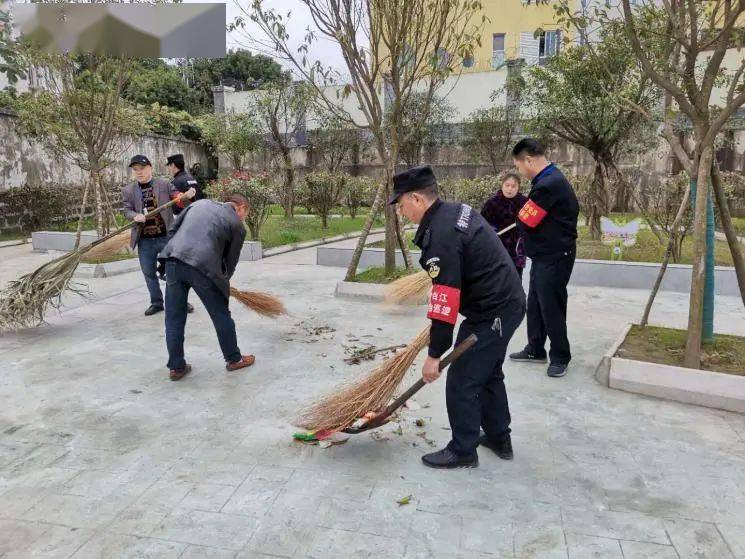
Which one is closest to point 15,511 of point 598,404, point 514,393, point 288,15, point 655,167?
point 514,393

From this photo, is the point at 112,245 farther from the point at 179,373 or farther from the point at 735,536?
the point at 735,536

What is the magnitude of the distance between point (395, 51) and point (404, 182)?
4126mm

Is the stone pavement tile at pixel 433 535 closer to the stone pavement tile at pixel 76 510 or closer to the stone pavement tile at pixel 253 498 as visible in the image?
the stone pavement tile at pixel 253 498

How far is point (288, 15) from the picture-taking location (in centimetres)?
681

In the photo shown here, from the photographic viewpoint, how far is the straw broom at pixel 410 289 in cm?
534

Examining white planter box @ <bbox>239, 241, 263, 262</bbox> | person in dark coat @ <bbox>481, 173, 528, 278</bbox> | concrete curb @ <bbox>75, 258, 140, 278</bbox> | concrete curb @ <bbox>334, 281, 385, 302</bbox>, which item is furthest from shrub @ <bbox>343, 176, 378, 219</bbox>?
person in dark coat @ <bbox>481, 173, 528, 278</bbox>

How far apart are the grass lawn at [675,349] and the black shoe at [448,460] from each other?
1.76 m

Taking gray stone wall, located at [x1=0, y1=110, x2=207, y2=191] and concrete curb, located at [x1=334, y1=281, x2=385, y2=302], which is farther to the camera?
gray stone wall, located at [x1=0, y1=110, x2=207, y2=191]

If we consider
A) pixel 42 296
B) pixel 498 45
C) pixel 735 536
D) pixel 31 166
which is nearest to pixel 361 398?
pixel 735 536

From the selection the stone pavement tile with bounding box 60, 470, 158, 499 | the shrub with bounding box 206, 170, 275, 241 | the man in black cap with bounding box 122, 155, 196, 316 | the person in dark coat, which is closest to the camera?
the stone pavement tile with bounding box 60, 470, 158, 499

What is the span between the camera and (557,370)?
13.4 feet

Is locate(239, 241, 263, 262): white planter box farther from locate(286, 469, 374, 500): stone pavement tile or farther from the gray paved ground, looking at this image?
locate(286, 469, 374, 500): stone pavement tile

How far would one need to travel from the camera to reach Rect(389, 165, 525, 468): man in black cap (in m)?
2.51

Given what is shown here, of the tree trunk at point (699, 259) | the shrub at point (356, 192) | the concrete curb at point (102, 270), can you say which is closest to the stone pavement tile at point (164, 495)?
the tree trunk at point (699, 259)
